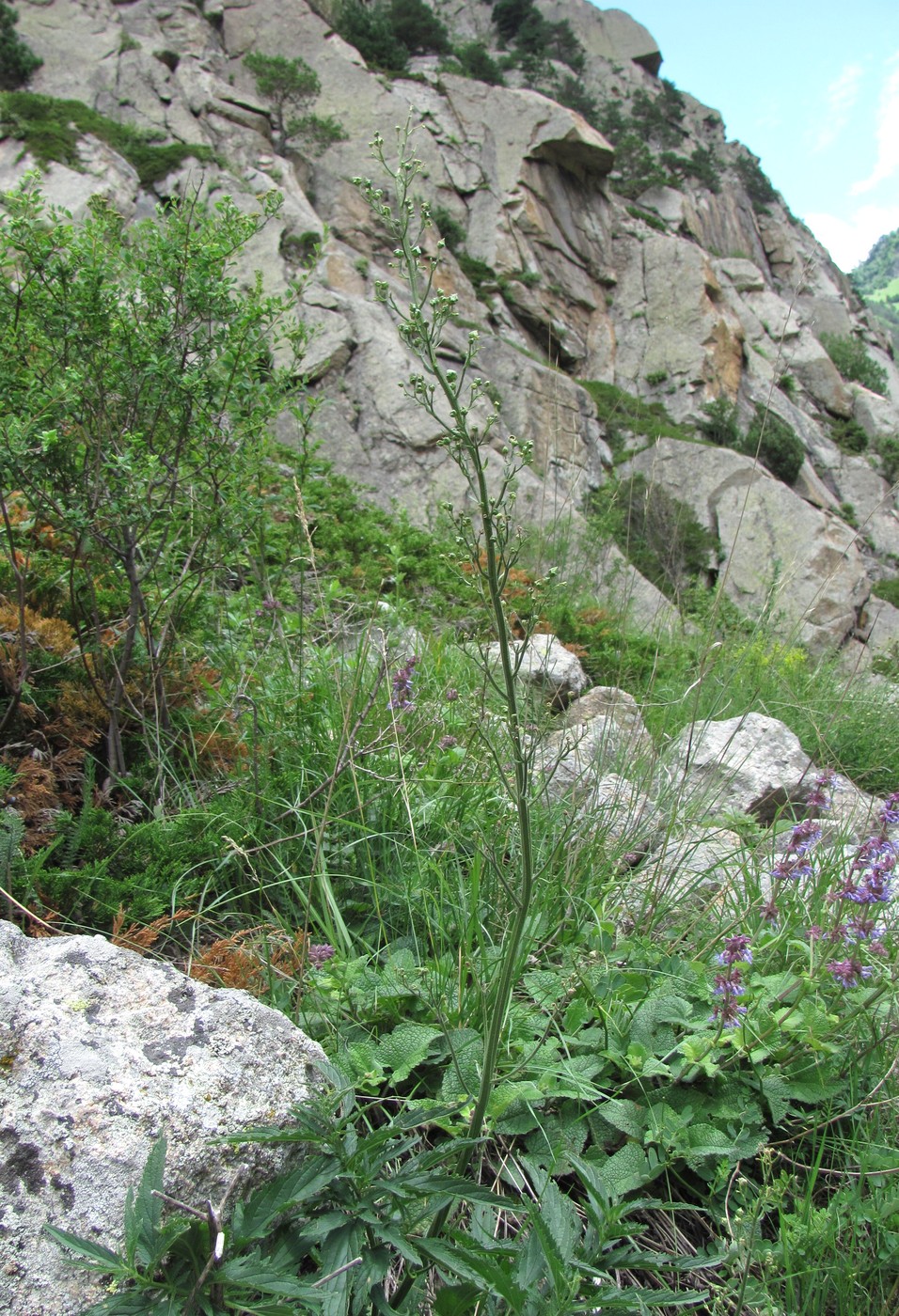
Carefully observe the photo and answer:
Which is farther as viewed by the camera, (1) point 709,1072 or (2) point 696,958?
(2) point 696,958

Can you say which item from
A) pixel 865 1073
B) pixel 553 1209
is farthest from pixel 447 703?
pixel 553 1209

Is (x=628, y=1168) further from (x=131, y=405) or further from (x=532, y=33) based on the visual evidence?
(x=532, y=33)

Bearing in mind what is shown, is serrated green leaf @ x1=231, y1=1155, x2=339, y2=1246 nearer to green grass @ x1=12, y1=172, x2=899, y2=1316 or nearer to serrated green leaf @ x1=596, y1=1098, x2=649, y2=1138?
green grass @ x1=12, y1=172, x2=899, y2=1316

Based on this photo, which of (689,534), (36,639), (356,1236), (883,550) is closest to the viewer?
(356,1236)

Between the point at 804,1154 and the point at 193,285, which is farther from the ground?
the point at 193,285

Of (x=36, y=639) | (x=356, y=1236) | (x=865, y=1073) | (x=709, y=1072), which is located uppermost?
(x=865, y=1073)

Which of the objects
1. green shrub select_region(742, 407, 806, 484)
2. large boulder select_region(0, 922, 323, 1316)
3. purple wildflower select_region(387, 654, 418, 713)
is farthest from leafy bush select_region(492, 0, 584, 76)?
large boulder select_region(0, 922, 323, 1316)

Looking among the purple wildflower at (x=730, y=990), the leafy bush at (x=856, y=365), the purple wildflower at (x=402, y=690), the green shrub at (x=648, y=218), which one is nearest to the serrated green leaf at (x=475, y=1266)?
the purple wildflower at (x=730, y=990)

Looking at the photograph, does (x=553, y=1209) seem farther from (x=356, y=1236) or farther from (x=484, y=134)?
(x=484, y=134)

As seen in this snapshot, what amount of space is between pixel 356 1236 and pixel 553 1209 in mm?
296

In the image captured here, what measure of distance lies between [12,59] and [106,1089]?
22.5 metres

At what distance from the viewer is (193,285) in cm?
268

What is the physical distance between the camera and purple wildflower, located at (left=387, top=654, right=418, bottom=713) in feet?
8.49

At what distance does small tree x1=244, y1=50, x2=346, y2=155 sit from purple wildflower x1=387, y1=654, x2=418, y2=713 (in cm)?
2119
